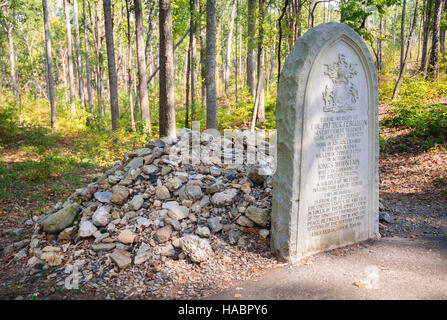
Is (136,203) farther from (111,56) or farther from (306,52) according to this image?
(111,56)

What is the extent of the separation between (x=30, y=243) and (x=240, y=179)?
10.8 feet

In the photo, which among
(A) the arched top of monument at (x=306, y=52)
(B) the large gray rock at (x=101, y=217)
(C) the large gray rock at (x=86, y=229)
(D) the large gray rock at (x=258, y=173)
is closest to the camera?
(A) the arched top of monument at (x=306, y=52)

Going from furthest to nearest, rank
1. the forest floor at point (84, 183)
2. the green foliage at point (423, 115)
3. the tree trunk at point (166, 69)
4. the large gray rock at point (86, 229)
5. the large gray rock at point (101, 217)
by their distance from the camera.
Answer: the green foliage at point (423, 115), the tree trunk at point (166, 69), the large gray rock at point (101, 217), the large gray rock at point (86, 229), the forest floor at point (84, 183)

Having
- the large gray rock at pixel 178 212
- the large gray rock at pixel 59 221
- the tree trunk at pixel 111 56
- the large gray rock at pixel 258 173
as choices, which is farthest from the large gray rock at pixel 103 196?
the tree trunk at pixel 111 56

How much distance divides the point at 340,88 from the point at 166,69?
13.5 ft

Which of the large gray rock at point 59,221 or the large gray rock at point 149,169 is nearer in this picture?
the large gray rock at point 59,221

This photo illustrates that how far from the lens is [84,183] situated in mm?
8258

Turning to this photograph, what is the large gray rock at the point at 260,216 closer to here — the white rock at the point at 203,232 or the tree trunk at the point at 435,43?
the white rock at the point at 203,232

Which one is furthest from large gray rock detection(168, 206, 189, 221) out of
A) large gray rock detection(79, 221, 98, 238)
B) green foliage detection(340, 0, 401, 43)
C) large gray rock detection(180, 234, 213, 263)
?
green foliage detection(340, 0, 401, 43)

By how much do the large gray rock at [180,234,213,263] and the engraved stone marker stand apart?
839 mm

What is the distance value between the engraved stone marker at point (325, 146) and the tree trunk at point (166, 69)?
3710mm

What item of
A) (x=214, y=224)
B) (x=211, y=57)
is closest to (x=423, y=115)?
(x=211, y=57)

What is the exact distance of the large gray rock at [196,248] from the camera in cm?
383
